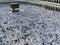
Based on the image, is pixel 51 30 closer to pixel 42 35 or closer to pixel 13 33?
pixel 42 35

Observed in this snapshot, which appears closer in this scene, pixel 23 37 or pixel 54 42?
pixel 54 42

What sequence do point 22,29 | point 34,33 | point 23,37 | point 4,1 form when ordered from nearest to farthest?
point 23,37, point 34,33, point 22,29, point 4,1

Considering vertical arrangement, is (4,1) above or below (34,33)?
below

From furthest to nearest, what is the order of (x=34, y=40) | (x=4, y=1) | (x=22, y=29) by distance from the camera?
(x=4, y=1) < (x=22, y=29) < (x=34, y=40)

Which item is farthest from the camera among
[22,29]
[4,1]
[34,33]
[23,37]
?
[4,1]

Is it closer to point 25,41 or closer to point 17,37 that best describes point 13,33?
point 17,37

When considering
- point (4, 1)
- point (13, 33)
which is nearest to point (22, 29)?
point (13, 33)

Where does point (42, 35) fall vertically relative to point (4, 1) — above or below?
above

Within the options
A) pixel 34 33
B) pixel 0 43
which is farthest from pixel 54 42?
pixel 0 43

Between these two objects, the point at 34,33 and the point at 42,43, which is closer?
the point at 42,43
